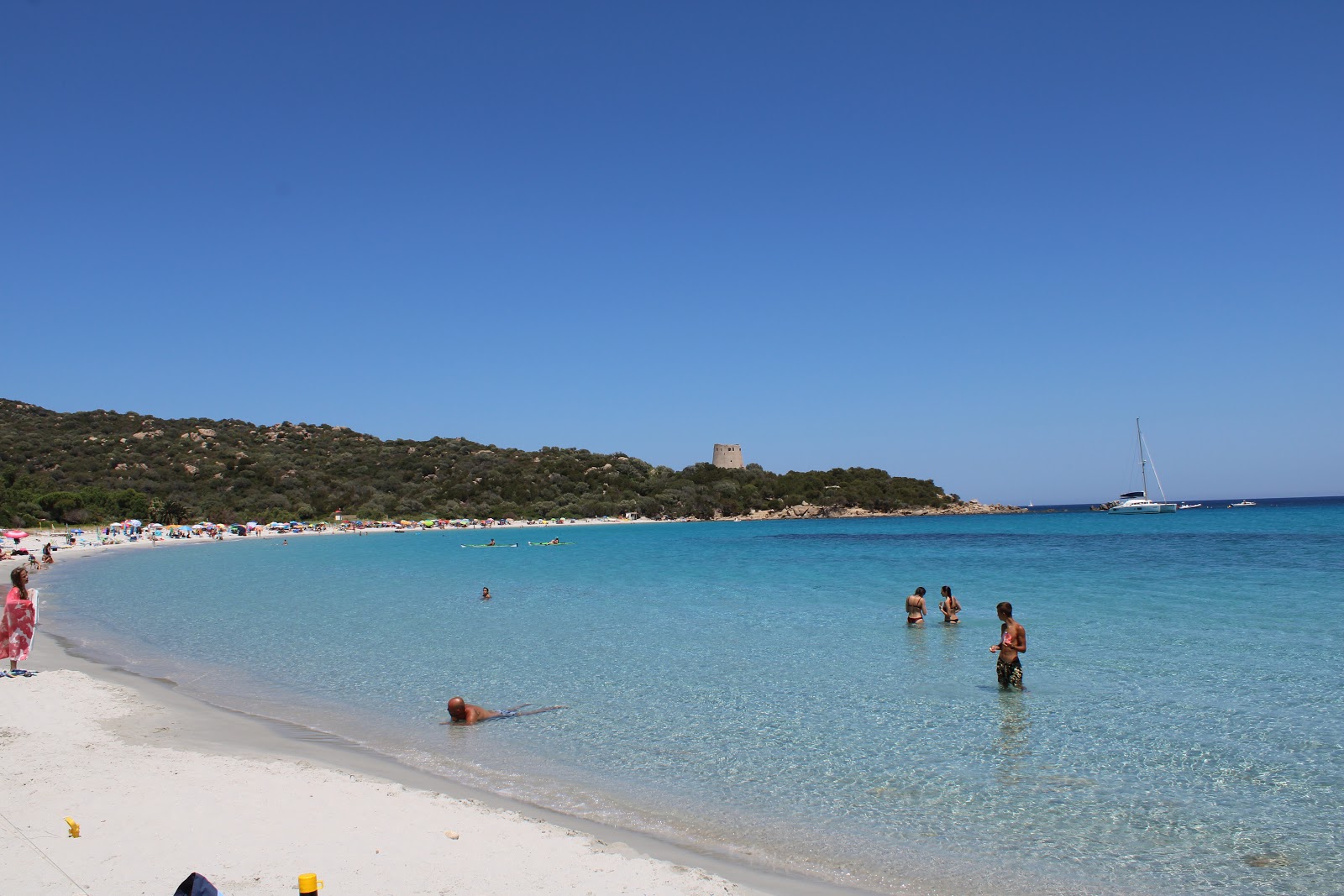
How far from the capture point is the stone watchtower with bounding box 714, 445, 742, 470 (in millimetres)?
124875

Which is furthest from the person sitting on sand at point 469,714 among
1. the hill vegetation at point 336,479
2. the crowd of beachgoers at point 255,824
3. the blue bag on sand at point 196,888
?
the hill vegetation at point 336,479

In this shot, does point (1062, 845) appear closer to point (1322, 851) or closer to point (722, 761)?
point (1322, 851)

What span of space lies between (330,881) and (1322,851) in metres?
6.42

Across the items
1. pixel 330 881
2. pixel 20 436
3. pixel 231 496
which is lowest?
pixel 330 881

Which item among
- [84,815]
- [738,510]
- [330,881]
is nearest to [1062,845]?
[330,881]

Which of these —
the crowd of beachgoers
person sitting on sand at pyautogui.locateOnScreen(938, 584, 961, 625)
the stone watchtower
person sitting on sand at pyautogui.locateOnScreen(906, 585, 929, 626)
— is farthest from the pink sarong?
the stone watchtower

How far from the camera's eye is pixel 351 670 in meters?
12.9

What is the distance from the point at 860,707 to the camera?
9.97 meters

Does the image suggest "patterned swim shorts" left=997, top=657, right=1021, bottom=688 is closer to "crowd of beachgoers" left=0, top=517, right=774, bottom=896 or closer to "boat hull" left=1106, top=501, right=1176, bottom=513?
"crowd of beachgoers" left=0, top=517, right=774, bottom=896

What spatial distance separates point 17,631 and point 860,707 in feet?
36.8

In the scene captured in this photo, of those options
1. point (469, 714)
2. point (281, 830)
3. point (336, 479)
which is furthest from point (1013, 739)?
point (336, 479)

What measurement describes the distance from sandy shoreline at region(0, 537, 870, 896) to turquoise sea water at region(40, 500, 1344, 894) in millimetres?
650

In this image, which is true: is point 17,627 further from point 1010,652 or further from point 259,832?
point 1010,652

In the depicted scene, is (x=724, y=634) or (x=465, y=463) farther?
(x=465, y=463)
